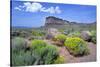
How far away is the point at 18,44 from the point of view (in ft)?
5.51

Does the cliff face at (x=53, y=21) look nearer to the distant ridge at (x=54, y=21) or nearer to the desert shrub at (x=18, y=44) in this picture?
the distant ridge at (x=54, y=21)

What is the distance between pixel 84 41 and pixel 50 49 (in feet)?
1.26

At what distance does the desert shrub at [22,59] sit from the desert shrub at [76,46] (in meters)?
0.39

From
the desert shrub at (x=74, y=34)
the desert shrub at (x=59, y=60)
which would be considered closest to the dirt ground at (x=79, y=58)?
the desert shrub at (x=59, y=60)

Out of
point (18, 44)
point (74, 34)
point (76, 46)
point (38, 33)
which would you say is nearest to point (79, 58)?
point (76, 46)

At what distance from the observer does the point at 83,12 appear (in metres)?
1.89

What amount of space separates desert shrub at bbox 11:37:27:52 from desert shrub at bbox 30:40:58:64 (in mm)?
80

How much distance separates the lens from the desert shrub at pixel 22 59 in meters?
1.66

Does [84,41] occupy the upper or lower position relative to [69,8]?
lower

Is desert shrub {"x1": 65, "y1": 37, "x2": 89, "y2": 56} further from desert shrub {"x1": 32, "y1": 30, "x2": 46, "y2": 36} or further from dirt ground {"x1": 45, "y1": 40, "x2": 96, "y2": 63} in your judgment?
desert shrub {"x1": 32, "y1": 30, "x2": 46, "y2": 36}
